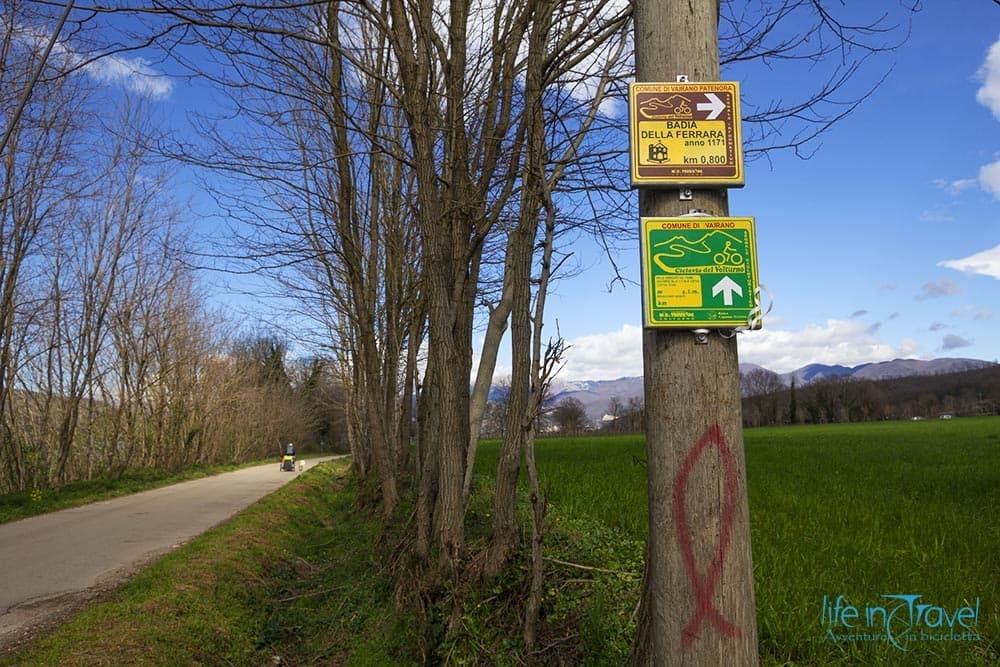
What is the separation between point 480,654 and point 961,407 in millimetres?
125582

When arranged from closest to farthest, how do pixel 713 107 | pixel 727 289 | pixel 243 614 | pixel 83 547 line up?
pixel 727 289 → pixel 713 107 → pixel 243 614 → pixel 83 547

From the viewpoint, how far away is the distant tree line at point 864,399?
93250 mm

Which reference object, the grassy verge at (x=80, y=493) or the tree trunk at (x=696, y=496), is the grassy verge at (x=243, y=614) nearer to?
the tree trunk at (x=696, y=496)

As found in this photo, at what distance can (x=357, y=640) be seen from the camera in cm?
629

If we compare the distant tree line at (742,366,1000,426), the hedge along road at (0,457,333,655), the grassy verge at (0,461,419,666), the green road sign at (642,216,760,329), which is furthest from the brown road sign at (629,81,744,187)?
the distant tree line at (742,366,1000,426)

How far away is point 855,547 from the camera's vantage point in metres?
5.77

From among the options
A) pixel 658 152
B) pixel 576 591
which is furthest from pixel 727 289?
pixel 576 591

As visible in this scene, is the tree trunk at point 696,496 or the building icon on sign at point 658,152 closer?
the tree trunk at point 696,496

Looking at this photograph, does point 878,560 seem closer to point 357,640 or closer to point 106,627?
point 357,640

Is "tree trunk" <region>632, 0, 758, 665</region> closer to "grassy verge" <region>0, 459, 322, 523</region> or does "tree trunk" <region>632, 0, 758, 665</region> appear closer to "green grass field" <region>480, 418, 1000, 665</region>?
"green grass field" <region>480, 418, 1000, 665</region>

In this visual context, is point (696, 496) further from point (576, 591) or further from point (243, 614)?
point (243, 614)

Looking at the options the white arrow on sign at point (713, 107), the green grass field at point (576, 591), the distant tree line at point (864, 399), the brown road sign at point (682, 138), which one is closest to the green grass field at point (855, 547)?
the green grass field at point (576, 591)

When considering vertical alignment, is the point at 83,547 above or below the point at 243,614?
above

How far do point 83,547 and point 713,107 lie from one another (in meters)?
10.2
